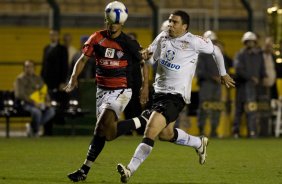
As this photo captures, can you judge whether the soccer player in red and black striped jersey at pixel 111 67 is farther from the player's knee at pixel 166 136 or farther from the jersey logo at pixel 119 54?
the player's knee at pixel 166 136

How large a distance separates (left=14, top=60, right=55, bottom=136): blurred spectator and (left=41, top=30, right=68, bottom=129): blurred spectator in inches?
19.2

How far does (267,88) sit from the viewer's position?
22.4 m

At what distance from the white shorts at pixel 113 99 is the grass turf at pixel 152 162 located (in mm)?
795

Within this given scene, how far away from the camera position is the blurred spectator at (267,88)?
22219mm

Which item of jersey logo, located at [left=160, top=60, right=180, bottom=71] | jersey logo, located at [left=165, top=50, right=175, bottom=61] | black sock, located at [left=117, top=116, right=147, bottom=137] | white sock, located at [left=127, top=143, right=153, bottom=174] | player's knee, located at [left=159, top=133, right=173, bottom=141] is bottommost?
white sock, located at [left=127, top=143, right=153, bottom=174]

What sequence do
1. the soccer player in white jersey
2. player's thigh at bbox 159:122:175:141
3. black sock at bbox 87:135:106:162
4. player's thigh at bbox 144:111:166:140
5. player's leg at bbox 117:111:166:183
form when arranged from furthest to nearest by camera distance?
player's thigh at bbox 159:122:175:141 < the soccer player in white jersey < black sock at bbox 87:135:106:162 < player's thigh at bbox 144:111:166:140 < player's leg at bbox 117:111:166:183

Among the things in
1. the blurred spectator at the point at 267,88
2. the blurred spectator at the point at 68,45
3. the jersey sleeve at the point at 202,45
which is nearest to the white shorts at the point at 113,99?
the jersey sleeve at the point at 202,45

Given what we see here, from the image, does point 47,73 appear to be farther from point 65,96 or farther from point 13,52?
point 13,52

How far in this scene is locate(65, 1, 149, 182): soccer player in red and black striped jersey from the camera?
11.6 m

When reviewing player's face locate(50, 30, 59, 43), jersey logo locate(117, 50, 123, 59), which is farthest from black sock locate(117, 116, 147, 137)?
player's face locate(50, 30, 59, 43)

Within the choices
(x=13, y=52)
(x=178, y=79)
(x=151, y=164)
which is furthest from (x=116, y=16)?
(x=13, y=52)

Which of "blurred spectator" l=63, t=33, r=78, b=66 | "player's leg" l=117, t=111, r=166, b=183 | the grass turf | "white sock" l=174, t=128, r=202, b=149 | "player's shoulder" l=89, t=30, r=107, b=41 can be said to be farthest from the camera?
"blurred spectator" l=63, t=33, r=78, b=66

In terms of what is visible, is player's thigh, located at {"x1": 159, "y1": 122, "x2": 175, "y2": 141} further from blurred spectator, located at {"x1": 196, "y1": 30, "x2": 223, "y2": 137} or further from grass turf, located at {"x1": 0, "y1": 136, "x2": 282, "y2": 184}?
blurred spectator, located at {"x1": 196, "y1": 30, "x2": 223, "y2": 137}

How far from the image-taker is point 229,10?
3103 cm
